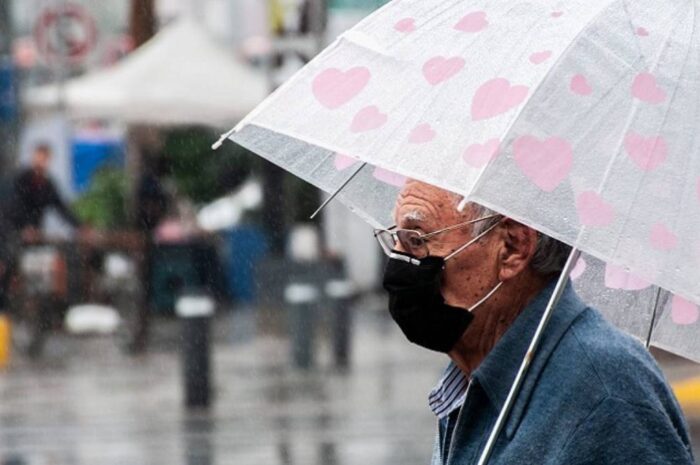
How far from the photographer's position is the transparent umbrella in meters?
2.84

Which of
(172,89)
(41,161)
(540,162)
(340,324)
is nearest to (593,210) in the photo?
(540,162)

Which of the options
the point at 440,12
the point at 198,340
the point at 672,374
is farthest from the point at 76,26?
the point at 440,12

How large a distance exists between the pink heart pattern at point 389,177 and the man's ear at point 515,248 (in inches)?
22.1

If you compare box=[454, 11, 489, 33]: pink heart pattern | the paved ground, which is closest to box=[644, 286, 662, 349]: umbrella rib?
box=[454, 11, 489, 33]: pink heart pattern

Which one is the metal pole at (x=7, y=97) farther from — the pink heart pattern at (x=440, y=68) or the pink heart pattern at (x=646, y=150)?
the pink heart pattern at (x=646, y=150)

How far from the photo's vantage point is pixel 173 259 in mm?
20656

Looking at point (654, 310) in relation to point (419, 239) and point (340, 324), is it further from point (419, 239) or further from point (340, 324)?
point (340, 324)

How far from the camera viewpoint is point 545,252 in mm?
3004

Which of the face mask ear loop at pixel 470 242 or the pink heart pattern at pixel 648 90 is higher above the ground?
the pink heart pattern at pixel 648 90

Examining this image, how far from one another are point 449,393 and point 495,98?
54 centimetres

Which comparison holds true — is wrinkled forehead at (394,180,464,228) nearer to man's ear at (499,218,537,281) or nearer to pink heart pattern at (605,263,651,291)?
man's ear at (499,218,537,281)

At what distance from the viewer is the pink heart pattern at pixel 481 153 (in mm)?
2836

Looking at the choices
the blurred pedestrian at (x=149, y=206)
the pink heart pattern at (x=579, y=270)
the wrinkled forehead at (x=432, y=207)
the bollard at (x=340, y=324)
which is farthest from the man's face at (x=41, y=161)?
the wrinkled forehead at (x=432, y=207)

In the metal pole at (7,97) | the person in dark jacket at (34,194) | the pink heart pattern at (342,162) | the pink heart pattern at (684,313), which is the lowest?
the metal pole at (7,97)
